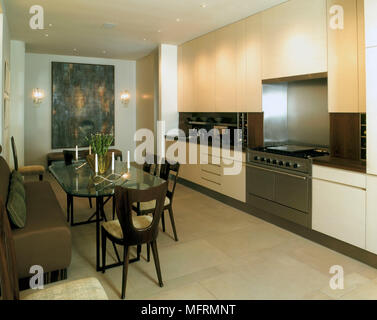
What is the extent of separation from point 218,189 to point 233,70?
6.19 feet

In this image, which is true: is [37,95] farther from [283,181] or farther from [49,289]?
[49,289]

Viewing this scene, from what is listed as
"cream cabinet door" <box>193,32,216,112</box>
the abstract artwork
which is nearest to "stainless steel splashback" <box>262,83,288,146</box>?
"cream cabinet door" <box>193,32,216,112</box>

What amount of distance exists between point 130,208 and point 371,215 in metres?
2.16

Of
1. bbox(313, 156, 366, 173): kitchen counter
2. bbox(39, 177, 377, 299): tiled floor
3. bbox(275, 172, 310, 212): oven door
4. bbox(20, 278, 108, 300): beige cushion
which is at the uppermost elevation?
bbox(313, 156, 366, 173): kitchen counter

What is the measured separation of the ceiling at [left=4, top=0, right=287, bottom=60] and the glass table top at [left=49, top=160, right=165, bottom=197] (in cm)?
213

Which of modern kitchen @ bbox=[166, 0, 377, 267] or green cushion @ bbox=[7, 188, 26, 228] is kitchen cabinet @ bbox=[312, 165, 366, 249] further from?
green cushion @ bbox=[7, 188, 26, 228]

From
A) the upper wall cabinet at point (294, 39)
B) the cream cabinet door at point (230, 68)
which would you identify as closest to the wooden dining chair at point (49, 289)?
the upper wall cabinet at point (294, 39)

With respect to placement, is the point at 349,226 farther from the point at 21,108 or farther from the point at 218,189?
the point at 21,108

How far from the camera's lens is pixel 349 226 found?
10.2 ft

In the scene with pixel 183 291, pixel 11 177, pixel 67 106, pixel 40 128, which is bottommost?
pixel 183 291

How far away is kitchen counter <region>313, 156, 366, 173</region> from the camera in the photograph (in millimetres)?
3016
